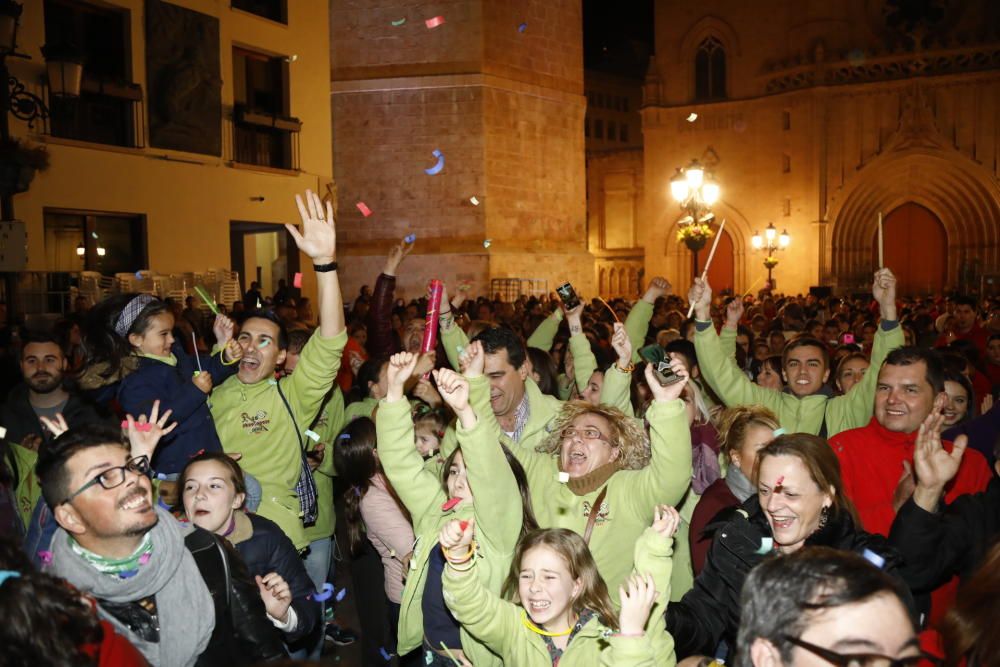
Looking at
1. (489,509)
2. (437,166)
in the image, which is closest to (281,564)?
(489,509)

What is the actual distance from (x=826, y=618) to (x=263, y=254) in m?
19.3

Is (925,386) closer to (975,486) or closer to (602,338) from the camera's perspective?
(975,486)

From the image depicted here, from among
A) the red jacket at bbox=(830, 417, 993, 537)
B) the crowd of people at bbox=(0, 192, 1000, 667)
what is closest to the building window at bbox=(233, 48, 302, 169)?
the crowd of people at bbox=(0, 192, 1000, 667)

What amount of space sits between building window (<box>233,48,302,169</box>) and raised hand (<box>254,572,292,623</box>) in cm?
1471

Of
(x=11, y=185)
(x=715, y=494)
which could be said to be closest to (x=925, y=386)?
(x=715, y=494)

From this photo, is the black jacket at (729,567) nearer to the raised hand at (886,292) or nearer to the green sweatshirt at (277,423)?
the green sweatshirt at (277,423)

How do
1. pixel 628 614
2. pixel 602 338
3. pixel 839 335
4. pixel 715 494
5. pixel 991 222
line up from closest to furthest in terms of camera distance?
1. pixel 628 614
2. pixel 715 494
3. pixel 602 338
4. pixel 839 335
5. pixel 991 222

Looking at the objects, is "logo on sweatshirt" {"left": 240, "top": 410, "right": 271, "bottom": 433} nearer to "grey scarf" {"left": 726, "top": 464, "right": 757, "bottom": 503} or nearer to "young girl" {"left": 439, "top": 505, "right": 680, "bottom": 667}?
"young girl" {"left": 439, "top": 505, "right": 680, "bottom": 667}

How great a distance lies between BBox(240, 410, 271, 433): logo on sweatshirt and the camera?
187 inches

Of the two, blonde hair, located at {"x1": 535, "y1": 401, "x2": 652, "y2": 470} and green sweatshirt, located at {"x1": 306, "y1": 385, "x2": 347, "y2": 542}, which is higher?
blonde hair, located at {"x1": 535, "y1": 401, "x2": 652, "y2": 470}

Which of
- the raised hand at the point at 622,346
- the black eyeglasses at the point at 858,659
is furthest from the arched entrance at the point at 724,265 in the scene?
the black eyeglasses at the point at 858,659

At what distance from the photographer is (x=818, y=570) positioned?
2.13 meters

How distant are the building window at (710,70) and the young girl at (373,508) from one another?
30.7 m

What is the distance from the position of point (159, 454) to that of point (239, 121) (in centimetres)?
1356
